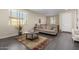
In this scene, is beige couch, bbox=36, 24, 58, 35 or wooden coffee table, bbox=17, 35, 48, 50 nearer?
wooden coffee table, bbox=17, 35, 48, 50

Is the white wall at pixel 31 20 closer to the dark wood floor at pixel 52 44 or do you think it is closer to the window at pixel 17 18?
the window at pixel 17 18

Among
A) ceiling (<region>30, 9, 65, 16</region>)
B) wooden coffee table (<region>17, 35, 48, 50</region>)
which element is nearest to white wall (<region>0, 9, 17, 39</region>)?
wooden coffee table (<region>17, 35, 48, 50</region>)

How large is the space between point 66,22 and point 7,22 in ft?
3.92

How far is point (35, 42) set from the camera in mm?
1796

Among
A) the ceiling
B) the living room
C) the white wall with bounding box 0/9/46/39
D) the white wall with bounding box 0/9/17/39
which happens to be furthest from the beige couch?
the white wall with bounding box 0/9/17/39

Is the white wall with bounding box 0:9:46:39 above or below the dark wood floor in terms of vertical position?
above

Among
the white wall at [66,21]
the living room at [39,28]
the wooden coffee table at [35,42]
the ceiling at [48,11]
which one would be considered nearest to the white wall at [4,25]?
the living room at [39,28]

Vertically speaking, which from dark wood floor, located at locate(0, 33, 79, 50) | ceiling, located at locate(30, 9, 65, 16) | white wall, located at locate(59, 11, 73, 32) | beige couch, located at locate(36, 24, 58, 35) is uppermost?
ceiling, located at locate(30, 9, 65, 16)

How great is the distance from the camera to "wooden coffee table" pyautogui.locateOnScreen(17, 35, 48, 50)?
1.79 m

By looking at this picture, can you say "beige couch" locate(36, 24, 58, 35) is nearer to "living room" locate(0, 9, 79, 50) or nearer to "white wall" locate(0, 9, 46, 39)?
"living room" locate(0, 9, 79, 50)

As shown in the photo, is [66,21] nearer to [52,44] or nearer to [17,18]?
[52,44]

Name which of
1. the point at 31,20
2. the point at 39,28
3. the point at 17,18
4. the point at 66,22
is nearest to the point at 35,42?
the point at 39,28
